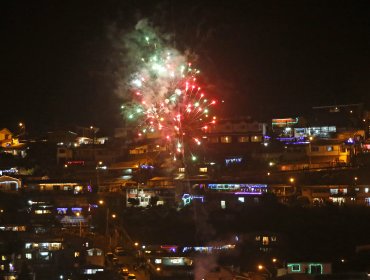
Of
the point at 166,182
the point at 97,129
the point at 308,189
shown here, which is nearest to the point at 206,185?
the point at 166,182

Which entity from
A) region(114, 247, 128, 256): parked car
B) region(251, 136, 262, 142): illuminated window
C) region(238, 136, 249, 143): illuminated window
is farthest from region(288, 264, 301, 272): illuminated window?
region(238, 136, 249, 143): illuminated window

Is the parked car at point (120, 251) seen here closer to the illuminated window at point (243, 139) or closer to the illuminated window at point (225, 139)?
the illuminated window at point (225, 139)

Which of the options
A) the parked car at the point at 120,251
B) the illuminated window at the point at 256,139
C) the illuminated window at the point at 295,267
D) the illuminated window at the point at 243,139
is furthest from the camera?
the illuminated window at the point at 243,139

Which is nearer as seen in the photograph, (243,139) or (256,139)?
(256,139)

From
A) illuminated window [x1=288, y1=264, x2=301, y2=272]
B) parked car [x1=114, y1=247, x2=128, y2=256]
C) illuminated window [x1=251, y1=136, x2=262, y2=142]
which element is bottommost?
illuminated window [x1=288, y1=264, x2=301, y2=272]

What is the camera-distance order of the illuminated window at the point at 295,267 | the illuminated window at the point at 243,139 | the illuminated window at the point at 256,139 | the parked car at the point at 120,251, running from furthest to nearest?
1. the illuminated window at the point at 243,139
2. the illuminated window at the point at 256,139
3. the parked car at the point at 120,251
4. the illuminated window at the point at 295,267

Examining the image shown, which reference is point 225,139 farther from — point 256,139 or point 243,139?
point 256,139

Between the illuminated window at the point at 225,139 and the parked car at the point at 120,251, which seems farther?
the illuminated window at the point at 225,139

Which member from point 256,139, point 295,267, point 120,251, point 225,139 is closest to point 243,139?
point 256,139

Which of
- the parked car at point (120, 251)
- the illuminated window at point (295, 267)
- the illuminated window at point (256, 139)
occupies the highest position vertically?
the illuminated window at point (256, 139)

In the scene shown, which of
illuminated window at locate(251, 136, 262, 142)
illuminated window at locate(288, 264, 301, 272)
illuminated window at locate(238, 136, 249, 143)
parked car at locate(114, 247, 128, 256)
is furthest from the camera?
illuminated window at locate(238, 136, 249, 143)

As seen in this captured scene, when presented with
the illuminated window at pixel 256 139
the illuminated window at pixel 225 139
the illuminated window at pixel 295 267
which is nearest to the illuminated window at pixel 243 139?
the illuminated window at pixel 256 139

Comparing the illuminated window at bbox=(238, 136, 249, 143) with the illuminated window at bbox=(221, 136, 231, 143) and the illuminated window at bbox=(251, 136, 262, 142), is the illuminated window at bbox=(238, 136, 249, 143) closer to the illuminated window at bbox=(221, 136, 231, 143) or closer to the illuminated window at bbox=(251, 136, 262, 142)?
the illuminated window at bbox=(251, 136, 262, 142)
